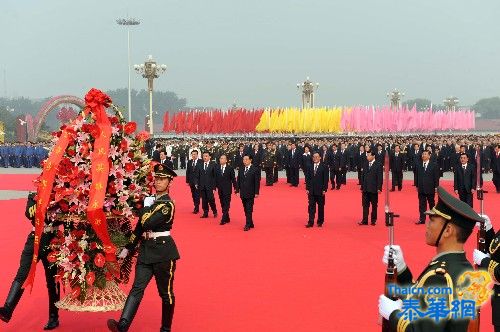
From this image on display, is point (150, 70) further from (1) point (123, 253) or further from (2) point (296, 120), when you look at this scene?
(1) point (123, 253)

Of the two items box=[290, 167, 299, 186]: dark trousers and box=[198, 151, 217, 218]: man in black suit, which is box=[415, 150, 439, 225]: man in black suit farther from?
box=[290, 167, 299, 186]: dark trousers

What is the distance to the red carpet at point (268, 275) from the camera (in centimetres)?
688

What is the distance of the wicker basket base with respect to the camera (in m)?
6.38

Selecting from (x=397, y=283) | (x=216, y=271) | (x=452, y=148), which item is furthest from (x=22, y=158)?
(x=397, y=283)

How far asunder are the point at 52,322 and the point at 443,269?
4732 millimetres

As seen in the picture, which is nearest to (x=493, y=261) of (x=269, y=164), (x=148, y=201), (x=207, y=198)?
(x=148, y=201)

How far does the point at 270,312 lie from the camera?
7145mm

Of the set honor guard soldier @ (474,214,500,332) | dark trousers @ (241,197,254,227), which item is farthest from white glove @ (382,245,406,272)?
dark trousers @ (241,197,254,227)

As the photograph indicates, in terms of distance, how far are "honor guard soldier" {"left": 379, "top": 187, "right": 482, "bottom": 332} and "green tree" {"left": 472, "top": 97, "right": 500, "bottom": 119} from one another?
173428 mm

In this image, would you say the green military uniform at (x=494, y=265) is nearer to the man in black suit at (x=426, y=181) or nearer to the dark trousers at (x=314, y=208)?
the dark trousers at (x=314, y=208)

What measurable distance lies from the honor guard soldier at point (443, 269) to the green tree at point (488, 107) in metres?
173

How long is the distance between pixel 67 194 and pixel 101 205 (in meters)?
0.37

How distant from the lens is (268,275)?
29.5ft

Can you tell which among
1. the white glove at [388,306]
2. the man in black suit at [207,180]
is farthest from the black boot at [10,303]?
the man in black suit at [207,180]
